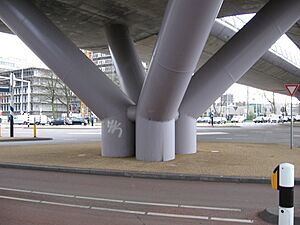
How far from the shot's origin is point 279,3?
14.3 metres

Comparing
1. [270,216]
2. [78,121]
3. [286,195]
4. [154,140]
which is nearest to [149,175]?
[154,140]

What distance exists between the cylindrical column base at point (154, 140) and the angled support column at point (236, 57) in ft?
6.73

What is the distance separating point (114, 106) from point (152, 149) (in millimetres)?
2379

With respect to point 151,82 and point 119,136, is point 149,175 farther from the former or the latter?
point 119,136

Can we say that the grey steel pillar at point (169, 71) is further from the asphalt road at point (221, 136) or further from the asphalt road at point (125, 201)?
the asphalt road at point (221, 136)

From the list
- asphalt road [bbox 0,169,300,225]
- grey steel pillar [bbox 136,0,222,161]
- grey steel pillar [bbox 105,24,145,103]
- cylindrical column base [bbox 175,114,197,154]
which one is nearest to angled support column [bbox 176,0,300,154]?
cylindrical column base [bbox 175,114,197,154]

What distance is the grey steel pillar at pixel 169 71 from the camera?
9766 mm

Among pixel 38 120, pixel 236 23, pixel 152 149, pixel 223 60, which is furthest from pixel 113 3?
pixel 38 120

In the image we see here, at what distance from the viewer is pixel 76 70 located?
13.9 metres

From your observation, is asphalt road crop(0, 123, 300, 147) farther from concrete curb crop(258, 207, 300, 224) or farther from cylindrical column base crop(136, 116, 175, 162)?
concrete curb crop(258, 207, 300, 224)

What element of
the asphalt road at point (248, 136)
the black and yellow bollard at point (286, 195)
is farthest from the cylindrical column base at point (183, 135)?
the black and yellow bollard at point (286, 195)

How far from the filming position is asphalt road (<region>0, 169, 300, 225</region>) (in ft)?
21.1

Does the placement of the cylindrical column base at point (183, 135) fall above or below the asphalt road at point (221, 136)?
above

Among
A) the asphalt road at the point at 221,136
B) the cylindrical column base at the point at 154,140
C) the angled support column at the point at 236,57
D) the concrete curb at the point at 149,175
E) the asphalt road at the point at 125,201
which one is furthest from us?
the asphalt road at the point at 221,136
